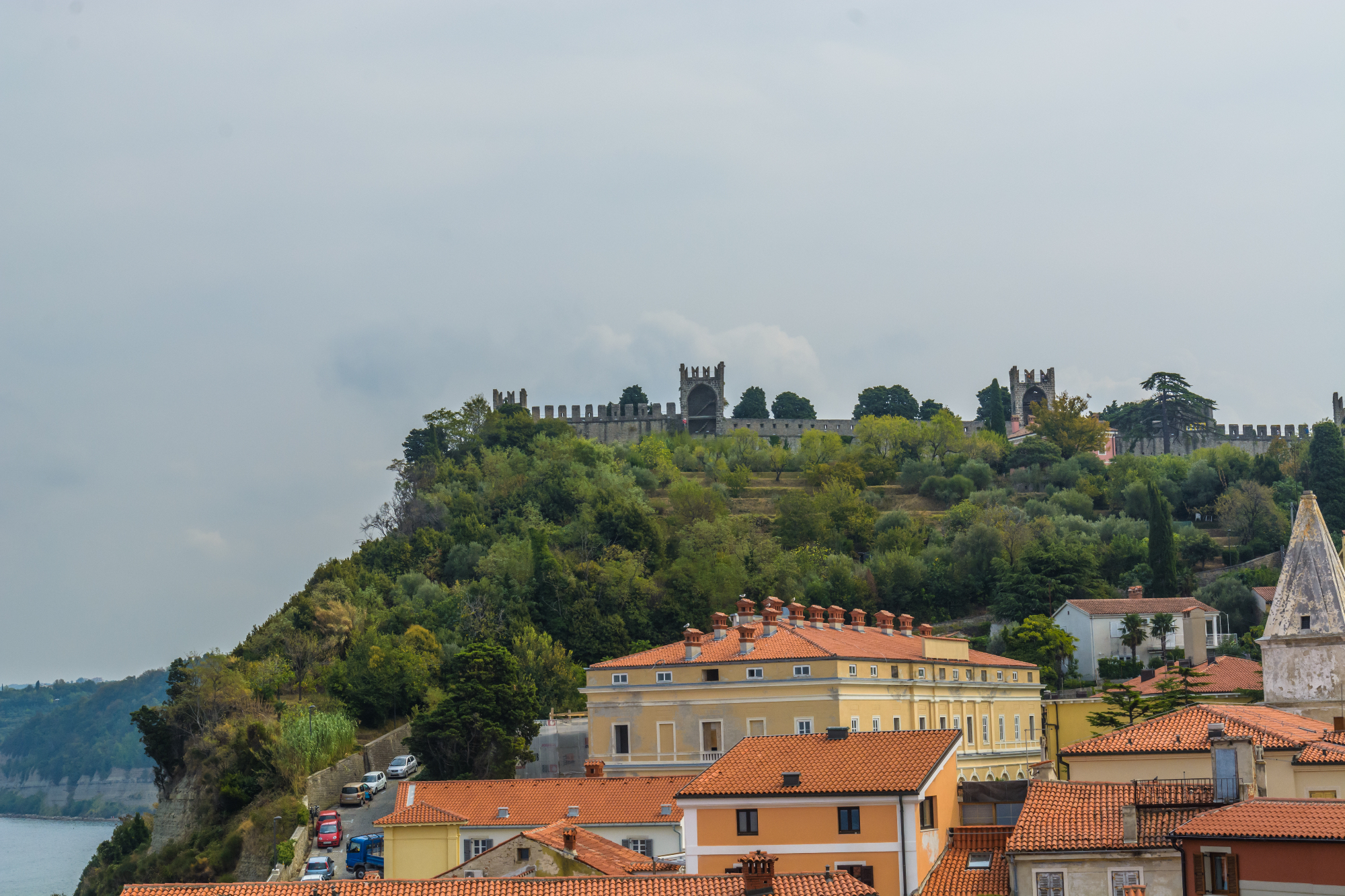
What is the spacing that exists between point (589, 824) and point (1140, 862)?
630 inches

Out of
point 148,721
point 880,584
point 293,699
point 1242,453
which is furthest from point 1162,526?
point 148,721

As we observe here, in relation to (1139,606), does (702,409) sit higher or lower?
higher

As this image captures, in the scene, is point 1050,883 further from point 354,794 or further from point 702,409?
point 702,409

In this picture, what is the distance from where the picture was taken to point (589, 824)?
121 feet

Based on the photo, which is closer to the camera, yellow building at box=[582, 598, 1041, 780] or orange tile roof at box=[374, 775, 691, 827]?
orange tile roof at box=[374, 775, 691, 827]

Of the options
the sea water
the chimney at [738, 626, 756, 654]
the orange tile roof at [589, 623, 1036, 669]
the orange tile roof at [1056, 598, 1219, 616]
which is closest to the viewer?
the orange tile roof at [589, 623, 1036, 669]

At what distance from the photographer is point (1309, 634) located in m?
34.4

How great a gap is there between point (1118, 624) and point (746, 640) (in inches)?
1010

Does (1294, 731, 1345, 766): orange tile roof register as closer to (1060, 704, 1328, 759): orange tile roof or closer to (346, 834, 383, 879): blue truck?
(1060, 704, 1328, 759): orange tile roof

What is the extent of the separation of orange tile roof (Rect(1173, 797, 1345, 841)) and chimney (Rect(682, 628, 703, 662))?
95.6ft

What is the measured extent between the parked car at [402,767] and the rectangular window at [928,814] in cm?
3084

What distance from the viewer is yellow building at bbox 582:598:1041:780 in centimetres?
4788

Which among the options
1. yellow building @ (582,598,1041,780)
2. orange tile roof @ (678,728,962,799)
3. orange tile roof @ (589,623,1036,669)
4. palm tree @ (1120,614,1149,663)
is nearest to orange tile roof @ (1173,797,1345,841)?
orange tile roof @ (678,728,962,799)

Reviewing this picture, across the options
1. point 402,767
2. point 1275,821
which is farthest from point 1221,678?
point 1275,821
